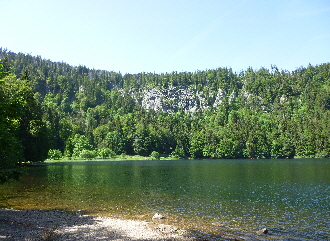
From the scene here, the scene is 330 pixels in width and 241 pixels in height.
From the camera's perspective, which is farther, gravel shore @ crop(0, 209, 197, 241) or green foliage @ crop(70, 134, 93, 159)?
green foliage @ crop(70, 134, 93, 159)

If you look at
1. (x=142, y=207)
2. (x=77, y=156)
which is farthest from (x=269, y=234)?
(x=77, y=156)

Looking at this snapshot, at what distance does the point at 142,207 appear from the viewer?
29062 mm

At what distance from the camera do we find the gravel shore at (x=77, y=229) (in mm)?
16406

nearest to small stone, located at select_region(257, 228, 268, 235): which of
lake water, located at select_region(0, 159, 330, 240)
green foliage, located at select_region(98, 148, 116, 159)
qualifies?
lake water, located at select_region(0, 159, 330, 240)

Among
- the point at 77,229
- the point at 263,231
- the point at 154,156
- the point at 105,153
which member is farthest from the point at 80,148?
the point at 263,231

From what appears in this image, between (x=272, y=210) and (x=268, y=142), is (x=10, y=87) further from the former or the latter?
(x=268, y=142)

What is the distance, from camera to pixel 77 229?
18375 mm

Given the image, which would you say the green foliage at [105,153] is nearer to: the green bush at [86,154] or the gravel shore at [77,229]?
the green bush at [86,154]

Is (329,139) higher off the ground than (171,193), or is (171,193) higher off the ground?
(329,139)

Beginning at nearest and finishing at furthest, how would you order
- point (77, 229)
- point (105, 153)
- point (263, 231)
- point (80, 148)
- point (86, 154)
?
point (77, 229), point (263, 231), point (86, 154), point (80, 148), point (105, 153)

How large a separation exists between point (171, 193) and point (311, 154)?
17597 centimetres

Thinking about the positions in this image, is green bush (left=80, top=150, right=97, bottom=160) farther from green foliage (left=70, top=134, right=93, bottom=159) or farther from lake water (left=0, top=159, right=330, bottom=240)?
lake water (left=0, top=159, right=330, bottom=240)

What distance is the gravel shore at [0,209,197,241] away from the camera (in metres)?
16.4

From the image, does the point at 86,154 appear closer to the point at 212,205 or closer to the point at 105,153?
the point at 105,153
